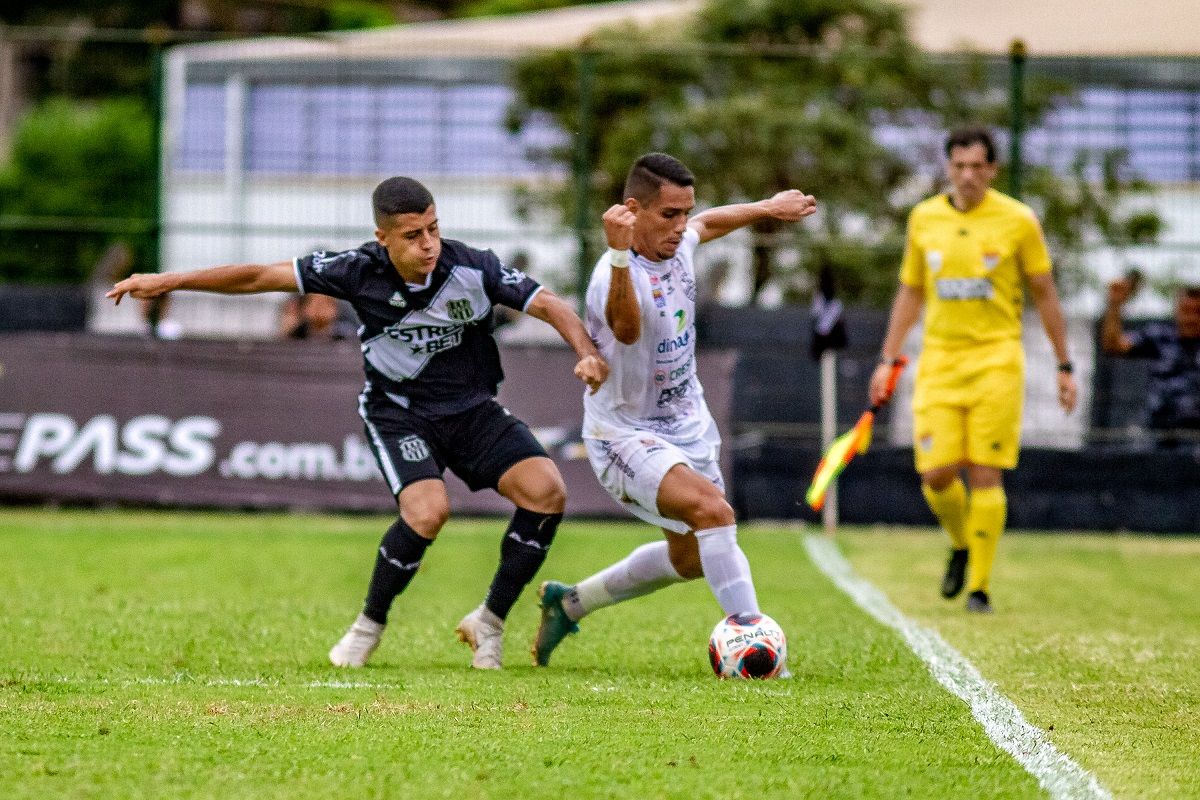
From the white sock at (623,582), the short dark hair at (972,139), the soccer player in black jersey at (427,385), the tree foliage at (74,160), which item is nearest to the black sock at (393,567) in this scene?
the soccer player in black jersey at (427,385)

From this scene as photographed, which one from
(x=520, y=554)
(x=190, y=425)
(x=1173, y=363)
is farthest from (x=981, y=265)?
(x=190, y=425)

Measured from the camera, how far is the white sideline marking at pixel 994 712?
4.72m

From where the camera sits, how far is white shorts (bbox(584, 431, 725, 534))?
6.80 meters

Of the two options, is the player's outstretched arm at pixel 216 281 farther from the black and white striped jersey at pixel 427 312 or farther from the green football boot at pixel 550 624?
the green football boot at pixel 550 624

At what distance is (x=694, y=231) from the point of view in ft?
23.9

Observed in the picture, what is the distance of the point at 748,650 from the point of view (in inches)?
255

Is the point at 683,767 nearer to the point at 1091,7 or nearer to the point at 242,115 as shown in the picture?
the point at 242,115

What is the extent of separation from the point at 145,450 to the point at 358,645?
8498 millimetres

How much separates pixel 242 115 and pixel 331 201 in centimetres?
492

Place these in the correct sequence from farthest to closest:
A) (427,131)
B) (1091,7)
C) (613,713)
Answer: (1091,7) < (427,131) < (613,713)

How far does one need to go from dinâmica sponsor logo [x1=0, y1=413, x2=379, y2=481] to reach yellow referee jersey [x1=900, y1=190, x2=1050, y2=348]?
658cm

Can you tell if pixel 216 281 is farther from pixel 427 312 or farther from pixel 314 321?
pixel 314 321

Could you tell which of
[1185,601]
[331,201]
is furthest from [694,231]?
[331,201]

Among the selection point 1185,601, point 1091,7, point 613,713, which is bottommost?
point 1185,601
